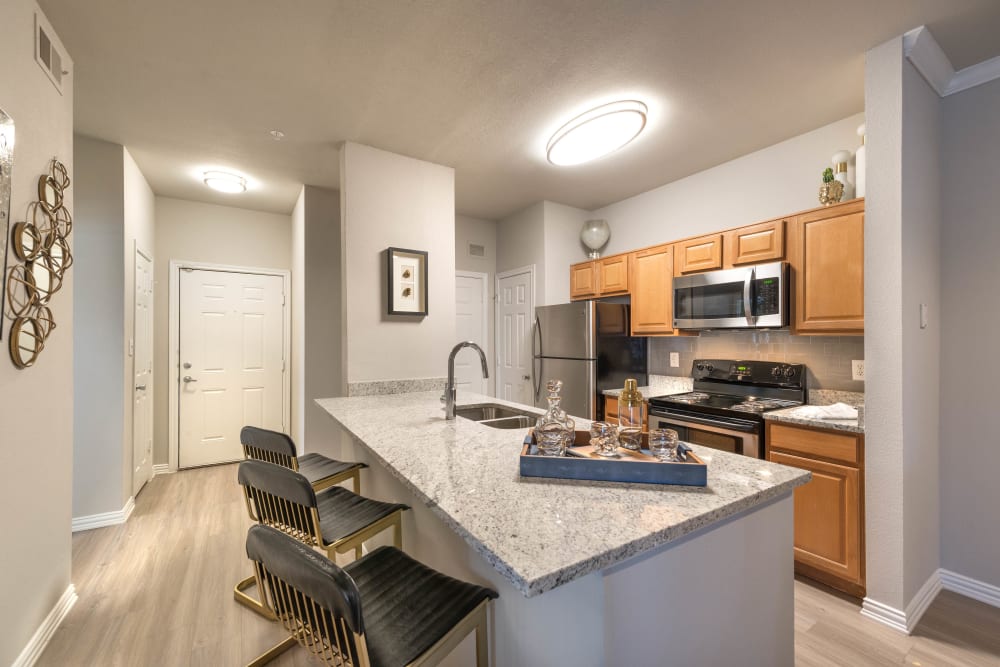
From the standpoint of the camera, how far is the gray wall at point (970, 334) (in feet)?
6.77

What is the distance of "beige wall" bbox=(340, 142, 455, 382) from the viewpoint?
113 inches

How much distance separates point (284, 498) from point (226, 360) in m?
3.62

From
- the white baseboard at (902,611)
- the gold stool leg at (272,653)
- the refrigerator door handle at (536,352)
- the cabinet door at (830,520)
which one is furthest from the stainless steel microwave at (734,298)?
the gold stool leg at (272,653)

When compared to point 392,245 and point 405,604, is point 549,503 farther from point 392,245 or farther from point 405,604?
point 392,245

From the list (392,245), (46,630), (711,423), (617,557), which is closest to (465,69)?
(392,245)

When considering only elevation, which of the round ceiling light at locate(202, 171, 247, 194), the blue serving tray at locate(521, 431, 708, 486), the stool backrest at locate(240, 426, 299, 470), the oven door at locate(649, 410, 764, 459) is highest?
the round ceiling light at locate(202, 171, 247, 194)

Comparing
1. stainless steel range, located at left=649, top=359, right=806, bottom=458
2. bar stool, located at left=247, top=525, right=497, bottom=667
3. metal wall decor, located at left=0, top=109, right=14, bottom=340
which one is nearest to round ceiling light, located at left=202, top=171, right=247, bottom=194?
metal wall decor, located at left=0, top=109, right=14, bottom=340

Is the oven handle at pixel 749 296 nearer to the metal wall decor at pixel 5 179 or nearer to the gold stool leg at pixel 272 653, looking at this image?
the gold stool leg at pixel 272 653

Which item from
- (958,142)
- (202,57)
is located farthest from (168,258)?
(958,142)

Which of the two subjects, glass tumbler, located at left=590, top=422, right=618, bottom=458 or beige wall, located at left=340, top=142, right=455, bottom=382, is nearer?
glass tumbler, located at left=590, top=422, right=618, bottom=458

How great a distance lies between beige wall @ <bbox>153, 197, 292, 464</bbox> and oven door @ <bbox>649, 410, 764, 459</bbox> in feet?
A: 13.4

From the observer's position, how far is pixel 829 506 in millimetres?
2076

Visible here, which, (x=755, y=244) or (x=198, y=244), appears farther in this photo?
(x=198, y=244)

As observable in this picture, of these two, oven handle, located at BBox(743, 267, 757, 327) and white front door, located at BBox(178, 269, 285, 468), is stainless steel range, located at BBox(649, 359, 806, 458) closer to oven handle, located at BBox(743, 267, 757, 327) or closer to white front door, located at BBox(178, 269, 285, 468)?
oven handle, located at BBox(743, 267, 757, 327)
